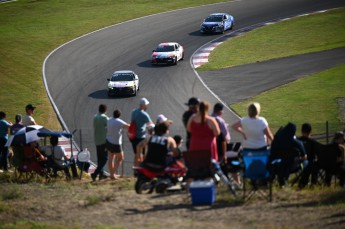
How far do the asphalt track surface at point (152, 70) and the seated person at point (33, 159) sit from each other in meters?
7.89

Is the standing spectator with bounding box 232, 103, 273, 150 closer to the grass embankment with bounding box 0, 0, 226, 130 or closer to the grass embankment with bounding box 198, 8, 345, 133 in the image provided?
the grass embankment with bounding box 198, 8, 345, 133

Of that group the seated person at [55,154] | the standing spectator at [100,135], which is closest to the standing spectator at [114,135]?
the standing spectator at [100,135]

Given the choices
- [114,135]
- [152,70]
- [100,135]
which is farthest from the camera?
[152,70]

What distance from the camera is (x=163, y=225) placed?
15.8 meters

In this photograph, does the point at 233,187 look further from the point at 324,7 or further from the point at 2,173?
the point at 324,7

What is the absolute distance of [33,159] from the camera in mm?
22188

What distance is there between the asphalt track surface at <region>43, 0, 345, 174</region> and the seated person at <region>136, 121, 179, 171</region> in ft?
38.2

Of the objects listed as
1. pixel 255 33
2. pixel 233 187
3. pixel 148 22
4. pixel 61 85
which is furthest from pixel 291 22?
pixel 233 187

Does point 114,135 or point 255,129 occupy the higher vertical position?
point 255,129

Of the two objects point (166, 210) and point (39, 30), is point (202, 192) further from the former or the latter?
point (39, 30)

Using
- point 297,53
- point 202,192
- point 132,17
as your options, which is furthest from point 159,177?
point 132,17

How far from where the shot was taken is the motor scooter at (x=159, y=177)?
1842 cm

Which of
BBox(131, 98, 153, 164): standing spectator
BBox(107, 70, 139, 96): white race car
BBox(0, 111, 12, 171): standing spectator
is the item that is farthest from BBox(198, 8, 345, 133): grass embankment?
BBox(0, 111, 12, 171): standing spectator

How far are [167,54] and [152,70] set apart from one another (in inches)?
59.9
